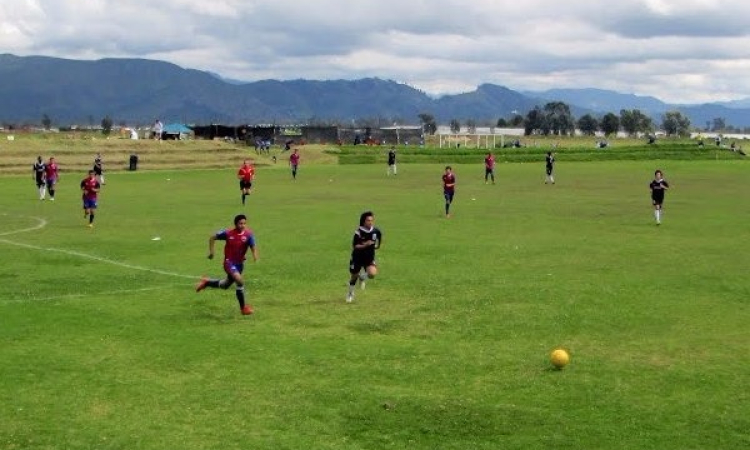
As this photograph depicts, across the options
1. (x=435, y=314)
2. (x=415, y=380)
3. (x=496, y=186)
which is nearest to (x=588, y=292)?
(x=435, y=314)

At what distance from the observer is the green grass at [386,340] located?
11.9 meters

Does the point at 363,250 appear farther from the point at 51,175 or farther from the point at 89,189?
the point at 51,175

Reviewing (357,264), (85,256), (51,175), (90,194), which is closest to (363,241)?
(357,264)

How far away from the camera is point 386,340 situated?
54.3 ft

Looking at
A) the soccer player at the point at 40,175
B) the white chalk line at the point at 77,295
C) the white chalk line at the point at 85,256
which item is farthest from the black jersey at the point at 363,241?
the soccer player at the point at 40,175

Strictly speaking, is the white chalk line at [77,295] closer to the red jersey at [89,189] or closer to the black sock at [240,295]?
the black sock at [240,295]

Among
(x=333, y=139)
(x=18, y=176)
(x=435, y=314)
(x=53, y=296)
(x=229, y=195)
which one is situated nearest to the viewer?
(x=435, y=314)

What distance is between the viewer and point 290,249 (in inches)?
1129

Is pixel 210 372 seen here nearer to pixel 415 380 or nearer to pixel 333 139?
pixel 415 380

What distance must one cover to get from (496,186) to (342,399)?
157ft

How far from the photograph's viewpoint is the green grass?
1190 centimetres

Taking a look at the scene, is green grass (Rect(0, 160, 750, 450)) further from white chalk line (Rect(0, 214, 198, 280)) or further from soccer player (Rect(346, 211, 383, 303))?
soccer player (Rect(346, 211, 383, 303))

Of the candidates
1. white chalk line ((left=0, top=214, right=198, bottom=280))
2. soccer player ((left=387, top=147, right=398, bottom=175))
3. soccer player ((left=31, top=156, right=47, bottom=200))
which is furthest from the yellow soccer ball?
soccer player ((left=387, top=147, right=398, bottom=175))

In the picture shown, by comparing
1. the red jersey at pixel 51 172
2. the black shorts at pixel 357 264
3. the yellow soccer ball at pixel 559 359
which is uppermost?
the red jersey at pixel 51 172
